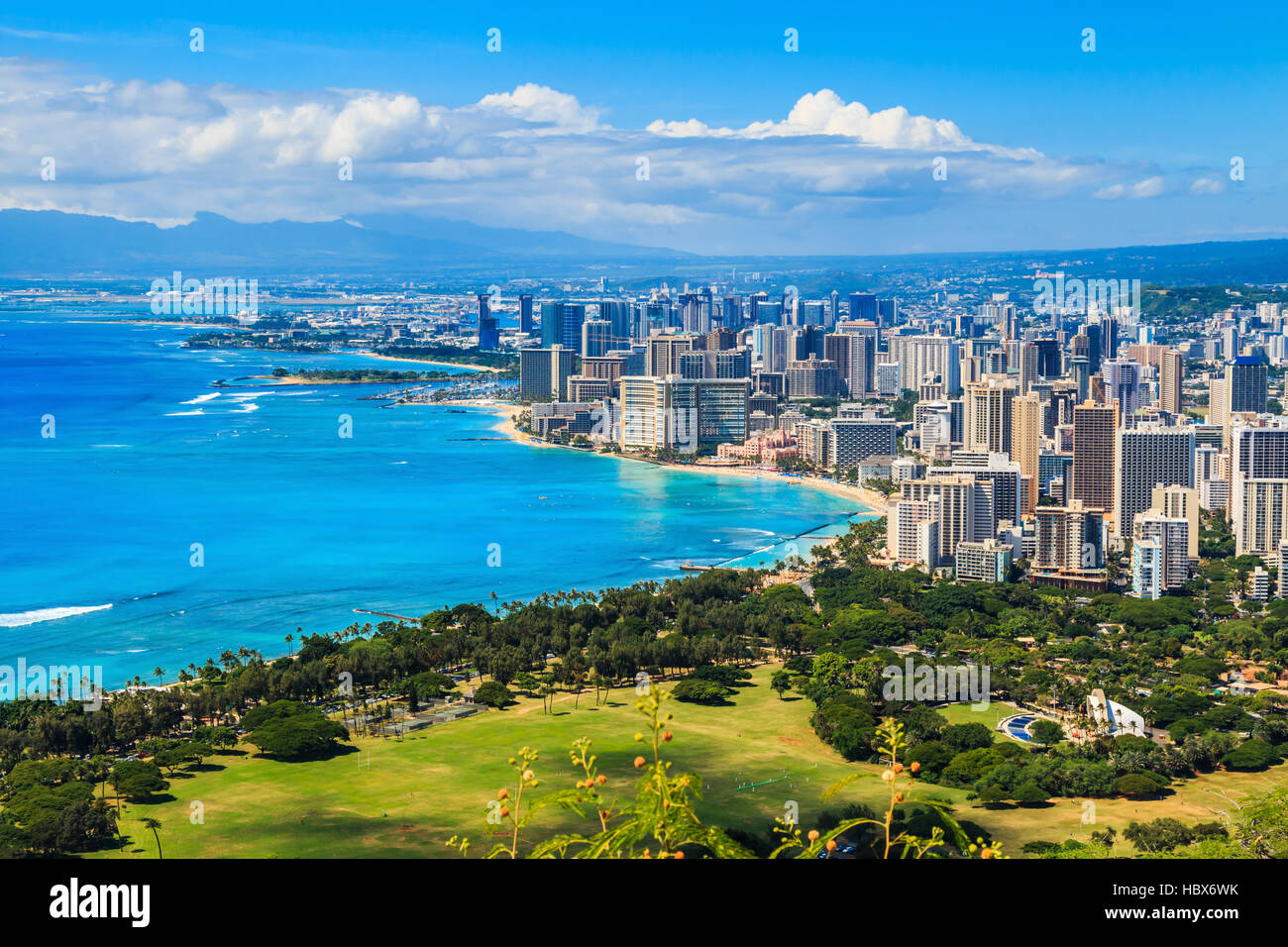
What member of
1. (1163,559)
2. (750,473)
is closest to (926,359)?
(750,473)

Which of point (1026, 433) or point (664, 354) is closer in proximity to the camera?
point (1026, 433)

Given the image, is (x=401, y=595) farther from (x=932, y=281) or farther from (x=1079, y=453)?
(x=932, y=281)

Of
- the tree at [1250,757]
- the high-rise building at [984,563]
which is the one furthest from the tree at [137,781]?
the high-rise building at [984,563]

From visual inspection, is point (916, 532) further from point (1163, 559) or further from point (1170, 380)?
point (1170, 380)

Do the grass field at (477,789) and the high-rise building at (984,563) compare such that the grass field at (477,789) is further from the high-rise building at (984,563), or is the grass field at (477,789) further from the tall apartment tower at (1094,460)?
the tall apartment tower at (1094,460)

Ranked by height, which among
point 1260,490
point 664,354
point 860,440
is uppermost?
point 664,354

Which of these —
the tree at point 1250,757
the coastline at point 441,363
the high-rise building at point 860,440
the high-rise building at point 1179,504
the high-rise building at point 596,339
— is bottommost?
the tree at point 1250,757

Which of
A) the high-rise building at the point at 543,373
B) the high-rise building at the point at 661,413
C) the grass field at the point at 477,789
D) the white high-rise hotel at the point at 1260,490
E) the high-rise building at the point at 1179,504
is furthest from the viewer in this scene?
the high-rise building at the point at 543,373
